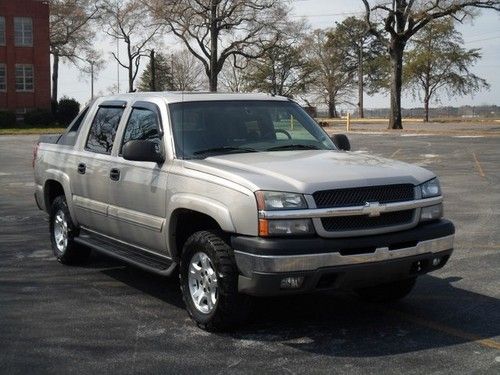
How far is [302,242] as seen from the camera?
4824 mm

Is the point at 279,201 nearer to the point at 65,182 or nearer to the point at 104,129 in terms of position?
the point at 104,129

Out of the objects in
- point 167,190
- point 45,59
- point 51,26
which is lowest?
point 167,190

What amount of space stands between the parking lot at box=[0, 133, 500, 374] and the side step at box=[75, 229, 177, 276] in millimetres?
395

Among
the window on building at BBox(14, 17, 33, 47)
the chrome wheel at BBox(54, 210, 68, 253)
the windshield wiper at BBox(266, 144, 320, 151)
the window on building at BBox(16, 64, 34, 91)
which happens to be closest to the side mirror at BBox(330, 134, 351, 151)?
the windshield wiper at BBox(266, 144, 320, 151)

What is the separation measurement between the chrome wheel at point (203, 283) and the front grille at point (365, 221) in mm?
986

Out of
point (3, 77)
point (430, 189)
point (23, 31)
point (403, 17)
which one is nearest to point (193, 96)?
point (430, 189)

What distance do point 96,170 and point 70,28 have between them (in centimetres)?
7246

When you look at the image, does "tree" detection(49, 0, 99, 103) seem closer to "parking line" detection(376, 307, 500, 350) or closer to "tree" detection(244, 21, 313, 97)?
"tree" detection(244, 21, 313, 97)

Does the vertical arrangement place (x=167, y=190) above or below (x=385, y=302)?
above

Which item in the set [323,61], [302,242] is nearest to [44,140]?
[302,242]

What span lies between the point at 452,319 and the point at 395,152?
1990cm

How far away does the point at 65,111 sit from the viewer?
2502 inches

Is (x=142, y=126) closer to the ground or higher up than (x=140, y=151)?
higher up

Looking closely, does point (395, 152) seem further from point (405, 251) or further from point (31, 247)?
point (405, 251)
